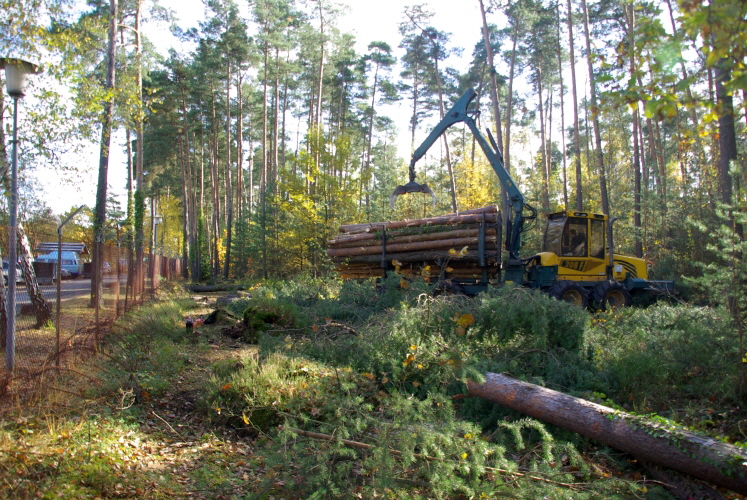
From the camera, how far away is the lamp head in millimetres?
5742

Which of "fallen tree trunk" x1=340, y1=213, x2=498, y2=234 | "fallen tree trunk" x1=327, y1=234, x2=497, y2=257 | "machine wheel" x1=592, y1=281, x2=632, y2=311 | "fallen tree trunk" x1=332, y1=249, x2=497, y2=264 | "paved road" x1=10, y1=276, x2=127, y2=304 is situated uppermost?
"fallen tree trunk" x1=340, y1=213, x2=498, y2=234

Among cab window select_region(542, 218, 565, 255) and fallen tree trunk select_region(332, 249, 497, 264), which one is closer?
fallen tree trunk select_region(332, 249, 497, 264)

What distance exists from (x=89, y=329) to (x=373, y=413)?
156 inches

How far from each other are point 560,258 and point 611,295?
77.6 inches

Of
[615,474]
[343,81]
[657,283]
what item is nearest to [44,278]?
[615,474]

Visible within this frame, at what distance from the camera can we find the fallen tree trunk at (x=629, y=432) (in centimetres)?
401

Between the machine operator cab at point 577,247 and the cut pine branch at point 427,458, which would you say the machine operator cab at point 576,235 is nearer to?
the machine operator cab at point 577,247

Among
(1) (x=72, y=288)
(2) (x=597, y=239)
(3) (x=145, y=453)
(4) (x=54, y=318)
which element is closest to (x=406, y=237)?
(2) (x=597, y=239)

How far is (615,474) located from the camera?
4.68 m

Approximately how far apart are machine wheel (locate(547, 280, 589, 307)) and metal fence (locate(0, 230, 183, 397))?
9.19 m

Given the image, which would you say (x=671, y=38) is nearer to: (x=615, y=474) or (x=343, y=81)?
(x=615, y=474)

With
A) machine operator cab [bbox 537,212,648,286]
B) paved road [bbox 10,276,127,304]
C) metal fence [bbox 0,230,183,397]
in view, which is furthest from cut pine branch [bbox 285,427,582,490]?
machine operator cab [bbox 537,212,648,286]

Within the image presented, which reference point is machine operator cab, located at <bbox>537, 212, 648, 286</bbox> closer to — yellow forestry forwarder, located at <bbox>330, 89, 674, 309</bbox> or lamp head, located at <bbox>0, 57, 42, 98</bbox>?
yellow forestry forwarder, located at <bbox>330, 89, 674, 309</bbox>

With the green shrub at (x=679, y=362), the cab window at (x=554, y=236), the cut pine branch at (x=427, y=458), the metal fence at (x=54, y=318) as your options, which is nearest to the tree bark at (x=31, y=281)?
the metal fence at (x=54, y=318)
